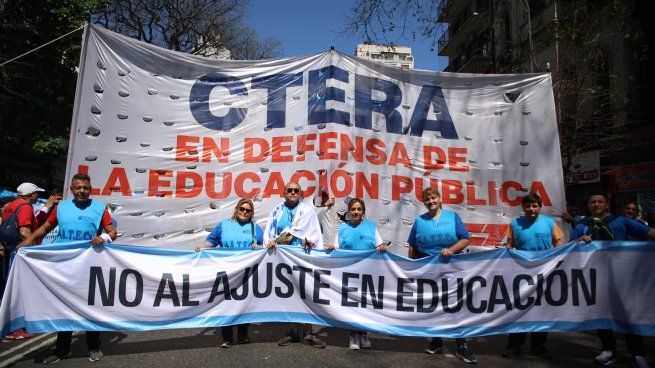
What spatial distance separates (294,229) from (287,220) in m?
0.18

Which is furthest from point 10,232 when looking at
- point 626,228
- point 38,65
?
point 38,65

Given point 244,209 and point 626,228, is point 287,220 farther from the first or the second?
point 626,228

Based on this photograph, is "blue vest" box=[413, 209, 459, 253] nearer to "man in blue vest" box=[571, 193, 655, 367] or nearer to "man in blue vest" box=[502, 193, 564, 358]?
"man in blue vest" box=[502, 193, 564, 358]

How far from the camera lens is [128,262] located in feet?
14.1

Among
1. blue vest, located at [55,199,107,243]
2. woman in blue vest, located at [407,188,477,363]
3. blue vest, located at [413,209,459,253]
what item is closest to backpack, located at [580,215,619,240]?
woman in blue vest, located at [407,188,477,363]

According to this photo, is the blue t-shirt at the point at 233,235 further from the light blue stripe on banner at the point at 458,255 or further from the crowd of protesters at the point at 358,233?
the light blue stripe on banner at the point at 458,255

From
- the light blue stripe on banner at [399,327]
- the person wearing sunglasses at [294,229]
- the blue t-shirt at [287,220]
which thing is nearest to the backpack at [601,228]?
the light blue stripe on banner at [399,327]

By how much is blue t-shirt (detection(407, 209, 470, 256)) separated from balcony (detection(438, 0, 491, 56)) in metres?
18.7

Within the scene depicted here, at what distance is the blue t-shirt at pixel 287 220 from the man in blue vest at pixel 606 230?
117 inches

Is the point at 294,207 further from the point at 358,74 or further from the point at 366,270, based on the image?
the point at 358,74

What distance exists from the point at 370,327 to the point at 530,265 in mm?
1724

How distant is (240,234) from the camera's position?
4.71 m

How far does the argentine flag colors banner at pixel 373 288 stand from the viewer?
13.9ft

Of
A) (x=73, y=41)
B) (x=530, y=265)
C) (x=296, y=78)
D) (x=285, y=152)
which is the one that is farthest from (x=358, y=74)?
(x=73, y=41)
